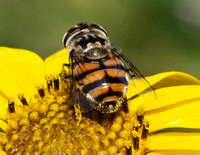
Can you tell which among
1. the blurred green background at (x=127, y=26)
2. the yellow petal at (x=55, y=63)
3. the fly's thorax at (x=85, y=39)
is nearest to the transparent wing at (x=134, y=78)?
the fly's thorax at (x=85, y=39)

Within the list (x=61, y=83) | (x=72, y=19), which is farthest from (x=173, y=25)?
(x=61, y=83)

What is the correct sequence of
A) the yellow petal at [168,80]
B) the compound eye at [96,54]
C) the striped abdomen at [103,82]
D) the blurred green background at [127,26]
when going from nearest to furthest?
the striped abdomen at [103,82] < the compound eye at [96,54] < the yellow petal at [168,80] < the blurred green background at [127,26]

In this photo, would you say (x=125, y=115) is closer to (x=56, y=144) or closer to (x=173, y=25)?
(x=56, y=144)

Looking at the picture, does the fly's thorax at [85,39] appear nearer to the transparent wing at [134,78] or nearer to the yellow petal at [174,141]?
the transparent wing at [134,78]

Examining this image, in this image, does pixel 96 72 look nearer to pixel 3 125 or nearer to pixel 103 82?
pixel 103 82

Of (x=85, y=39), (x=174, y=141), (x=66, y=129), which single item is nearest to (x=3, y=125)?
(x=66, y=129)

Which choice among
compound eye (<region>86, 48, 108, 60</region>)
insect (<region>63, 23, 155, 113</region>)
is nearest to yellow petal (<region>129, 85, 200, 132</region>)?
insect (<region>63, 23, 155, 113</region>)

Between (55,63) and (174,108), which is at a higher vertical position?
(55,63)
